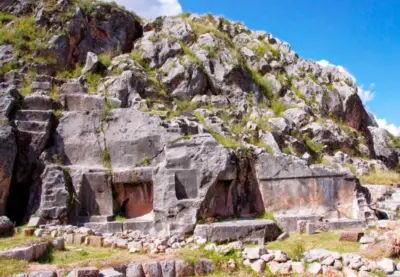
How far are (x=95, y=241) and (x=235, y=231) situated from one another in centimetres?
423

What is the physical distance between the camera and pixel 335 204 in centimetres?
1505

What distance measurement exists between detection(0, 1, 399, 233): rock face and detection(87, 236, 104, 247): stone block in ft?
8.41

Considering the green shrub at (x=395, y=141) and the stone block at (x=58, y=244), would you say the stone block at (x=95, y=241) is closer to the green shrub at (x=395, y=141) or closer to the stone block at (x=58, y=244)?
the stone block at (x=58, y=244)

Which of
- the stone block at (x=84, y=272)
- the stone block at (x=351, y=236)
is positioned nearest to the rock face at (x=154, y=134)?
the stone block at (x=351, y=236)

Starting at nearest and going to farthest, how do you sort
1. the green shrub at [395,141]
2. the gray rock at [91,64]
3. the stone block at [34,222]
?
1. the stone block at [34,222]
2. the gray rock at [91,64]
3. the green shrub at [395,141]

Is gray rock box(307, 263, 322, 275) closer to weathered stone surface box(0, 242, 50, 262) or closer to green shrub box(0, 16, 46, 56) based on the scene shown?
weathered stone surface box(0, 242, 50, 262)

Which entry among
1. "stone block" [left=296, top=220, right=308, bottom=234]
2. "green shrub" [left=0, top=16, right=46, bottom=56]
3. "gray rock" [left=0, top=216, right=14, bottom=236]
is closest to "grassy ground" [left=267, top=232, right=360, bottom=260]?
"stone block" [left=296, top=220, right=308, bottom=234]

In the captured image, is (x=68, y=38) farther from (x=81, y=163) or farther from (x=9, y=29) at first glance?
(x=81, y=163)

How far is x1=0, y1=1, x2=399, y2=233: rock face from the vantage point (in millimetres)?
14297

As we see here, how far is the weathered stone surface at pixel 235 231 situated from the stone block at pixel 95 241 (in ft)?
9.57

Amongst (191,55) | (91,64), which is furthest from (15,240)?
(191,55)

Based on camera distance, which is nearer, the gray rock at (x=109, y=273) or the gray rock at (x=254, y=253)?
the gray rock at (x=109, y=273)

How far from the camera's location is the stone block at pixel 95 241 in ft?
36.8

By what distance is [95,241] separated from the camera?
11.3 meters
